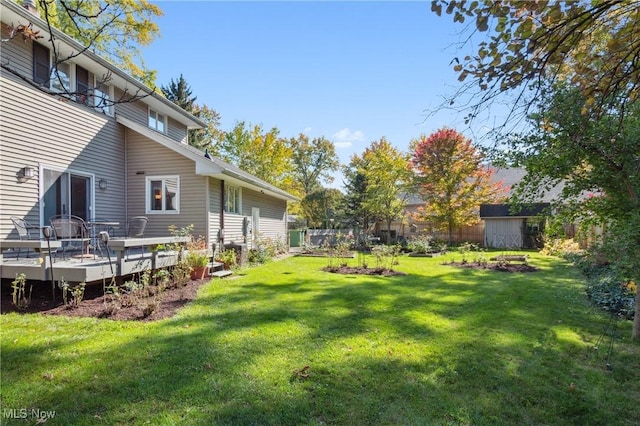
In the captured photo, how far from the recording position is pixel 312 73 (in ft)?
38.1

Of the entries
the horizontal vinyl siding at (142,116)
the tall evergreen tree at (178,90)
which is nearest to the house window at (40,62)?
the horizontal vinyl siding at (142,116)

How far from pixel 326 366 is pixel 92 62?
10.5m

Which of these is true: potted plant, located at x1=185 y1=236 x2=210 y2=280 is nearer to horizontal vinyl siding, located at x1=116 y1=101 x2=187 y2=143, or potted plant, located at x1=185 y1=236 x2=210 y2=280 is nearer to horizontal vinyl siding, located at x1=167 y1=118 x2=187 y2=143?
horizontal vinyl siding, located at x1=116 y1=101 x2=187 y2=143

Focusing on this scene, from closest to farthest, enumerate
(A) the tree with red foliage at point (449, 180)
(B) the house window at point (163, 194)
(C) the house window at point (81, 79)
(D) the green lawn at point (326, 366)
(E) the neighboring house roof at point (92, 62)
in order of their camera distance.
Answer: (D) the green lawn at point (326, 366) → (E) the neighboring house roof at point (92, 62) → (C) the house window at point (81, 79) → (B) the house window at point (163, 194) → (A) the tree with red foliage at point (449, 180)

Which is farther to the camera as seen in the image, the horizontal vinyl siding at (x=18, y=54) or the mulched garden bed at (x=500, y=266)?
the mulched garden bed at (x=500, y=266)

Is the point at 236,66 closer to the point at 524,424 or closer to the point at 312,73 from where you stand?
the point at 312,73

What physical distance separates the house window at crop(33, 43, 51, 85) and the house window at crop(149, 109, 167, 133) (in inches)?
167

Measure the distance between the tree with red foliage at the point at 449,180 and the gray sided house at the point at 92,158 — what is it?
1370 centimetres

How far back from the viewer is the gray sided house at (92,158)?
25.9 ft

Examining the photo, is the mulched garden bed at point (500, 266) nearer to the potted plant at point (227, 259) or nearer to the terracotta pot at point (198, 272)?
the potted plant at point (227, 259)

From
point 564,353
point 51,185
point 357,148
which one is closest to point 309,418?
point 564,353

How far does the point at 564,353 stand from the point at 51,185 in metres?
11.2

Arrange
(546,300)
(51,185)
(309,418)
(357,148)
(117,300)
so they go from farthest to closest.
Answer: (357,148)
(51,185)
(546,300)
(117,300)
(309,418)

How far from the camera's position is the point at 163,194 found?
11367mm
